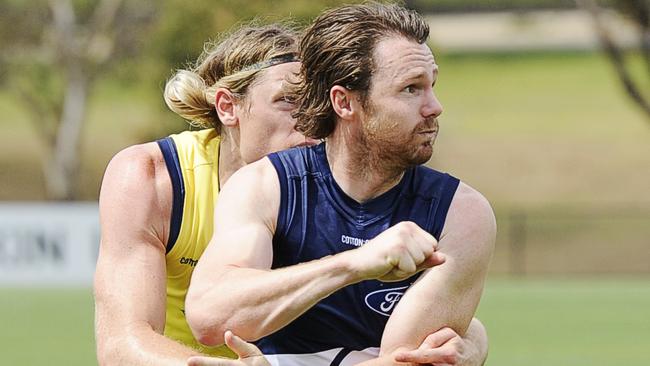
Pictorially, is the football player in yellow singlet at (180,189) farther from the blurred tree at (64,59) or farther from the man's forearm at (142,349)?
the blurred tree at (64,59)

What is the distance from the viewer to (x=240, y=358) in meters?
4.67

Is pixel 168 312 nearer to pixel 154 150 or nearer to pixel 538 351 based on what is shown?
pixel 154 150

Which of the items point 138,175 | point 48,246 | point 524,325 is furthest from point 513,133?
point 138,175

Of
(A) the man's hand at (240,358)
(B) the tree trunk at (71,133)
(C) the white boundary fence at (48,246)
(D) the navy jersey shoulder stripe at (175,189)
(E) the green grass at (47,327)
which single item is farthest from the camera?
(B) the tree trunk at (71,133)

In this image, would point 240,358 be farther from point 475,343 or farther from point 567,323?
point 567,323

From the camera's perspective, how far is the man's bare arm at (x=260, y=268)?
4297 mm

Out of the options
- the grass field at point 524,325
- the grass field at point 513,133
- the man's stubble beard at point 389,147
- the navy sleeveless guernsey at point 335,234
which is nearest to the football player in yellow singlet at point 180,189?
the navy sleeveless guernsey at point 335,234

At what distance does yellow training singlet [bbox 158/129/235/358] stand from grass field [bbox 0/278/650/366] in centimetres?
753

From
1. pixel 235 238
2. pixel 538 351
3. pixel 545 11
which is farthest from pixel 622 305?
pixel 545 11

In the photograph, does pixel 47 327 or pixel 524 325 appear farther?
pixel 524 325

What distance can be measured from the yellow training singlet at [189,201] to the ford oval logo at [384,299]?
3.01 feet

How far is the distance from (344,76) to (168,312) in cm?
168

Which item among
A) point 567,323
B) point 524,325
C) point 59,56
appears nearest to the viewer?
point 524,325

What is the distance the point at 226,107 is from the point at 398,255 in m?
1.84
